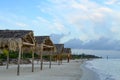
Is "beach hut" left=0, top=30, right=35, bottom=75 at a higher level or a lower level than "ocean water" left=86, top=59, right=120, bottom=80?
higher

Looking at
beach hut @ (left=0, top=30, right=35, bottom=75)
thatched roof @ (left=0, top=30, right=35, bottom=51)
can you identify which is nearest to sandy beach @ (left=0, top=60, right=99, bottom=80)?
beach hut @ (left=0, top=30, right=35, bottom=75)

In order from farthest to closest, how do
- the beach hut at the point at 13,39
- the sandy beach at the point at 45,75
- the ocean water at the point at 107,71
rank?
the ocean water at the point at 107,71
the beach hut at the point at 13,39
the sandy beach at the point at 45,75

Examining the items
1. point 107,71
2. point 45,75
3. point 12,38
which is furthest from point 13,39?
point 107,71

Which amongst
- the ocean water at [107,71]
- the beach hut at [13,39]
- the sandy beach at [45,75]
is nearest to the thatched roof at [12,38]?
the beach hut at [13,39]

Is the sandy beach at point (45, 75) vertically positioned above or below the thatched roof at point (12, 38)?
below

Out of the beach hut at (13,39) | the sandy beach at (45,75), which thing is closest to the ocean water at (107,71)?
the sandy beach at (45,75)

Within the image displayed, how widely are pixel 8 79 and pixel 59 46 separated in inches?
1213

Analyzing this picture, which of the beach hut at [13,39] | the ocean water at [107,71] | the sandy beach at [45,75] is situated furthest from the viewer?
the ocean water at [107,71]

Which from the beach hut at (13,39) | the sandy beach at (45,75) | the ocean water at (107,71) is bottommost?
the ocean water at (107,71)

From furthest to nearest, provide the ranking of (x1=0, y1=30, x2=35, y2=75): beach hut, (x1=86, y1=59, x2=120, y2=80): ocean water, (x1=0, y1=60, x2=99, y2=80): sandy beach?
(x1=86, y1=59, x2=120, y2=80): ocean water
(x1=0, y1=30, x2=35, y2=75): beach hut
(x1=0, y1=60, x2=99, y2=80): sandy beach

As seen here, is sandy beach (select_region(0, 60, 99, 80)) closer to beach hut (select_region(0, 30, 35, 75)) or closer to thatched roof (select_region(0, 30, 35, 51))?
beach hut (select_region(0, 30, 35, 75))

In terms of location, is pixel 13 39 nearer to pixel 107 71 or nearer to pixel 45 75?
pixel 45 75

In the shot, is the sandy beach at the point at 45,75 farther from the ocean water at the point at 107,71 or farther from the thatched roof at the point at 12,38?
the thatched roof at the point at 12,38

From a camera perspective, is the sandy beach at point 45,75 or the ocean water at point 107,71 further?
the ocean water at point 107,71
